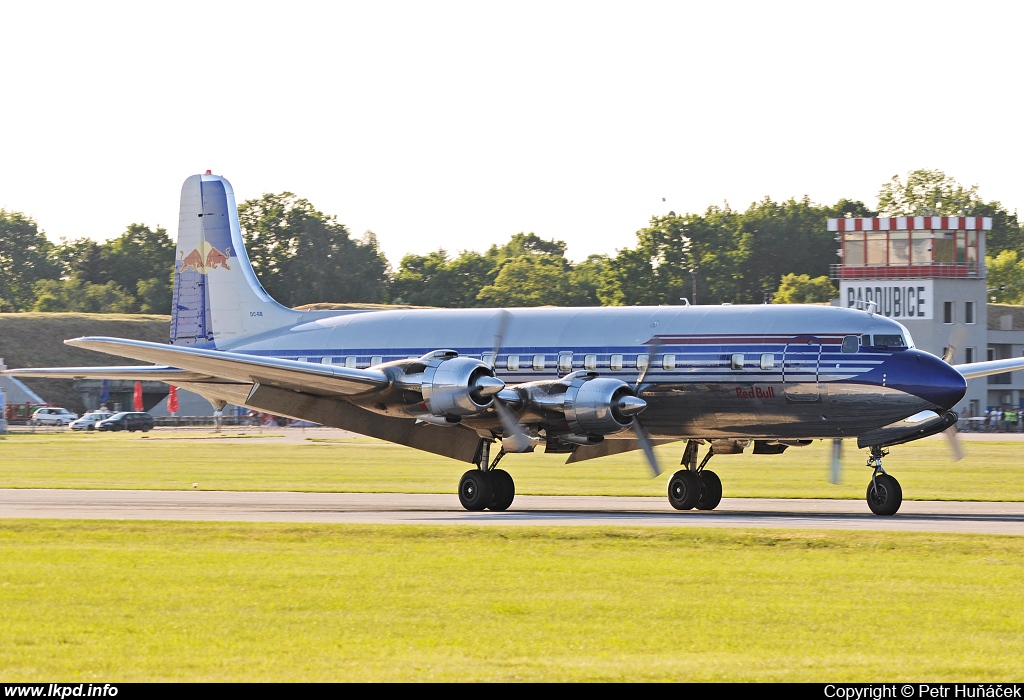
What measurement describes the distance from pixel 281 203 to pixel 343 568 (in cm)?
13795

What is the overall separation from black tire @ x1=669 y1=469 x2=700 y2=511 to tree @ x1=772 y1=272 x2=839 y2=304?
95.1 meters

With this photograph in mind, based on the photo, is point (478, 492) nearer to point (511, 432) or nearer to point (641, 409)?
point (511, 432)

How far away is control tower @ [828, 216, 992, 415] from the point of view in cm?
8225

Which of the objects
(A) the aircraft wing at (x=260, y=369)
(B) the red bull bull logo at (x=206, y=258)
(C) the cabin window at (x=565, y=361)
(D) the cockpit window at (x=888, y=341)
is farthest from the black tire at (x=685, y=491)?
(B) the red bull bull logo at (x=206, y=258)

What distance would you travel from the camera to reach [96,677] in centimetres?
1091

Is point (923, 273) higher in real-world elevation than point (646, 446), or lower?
higher

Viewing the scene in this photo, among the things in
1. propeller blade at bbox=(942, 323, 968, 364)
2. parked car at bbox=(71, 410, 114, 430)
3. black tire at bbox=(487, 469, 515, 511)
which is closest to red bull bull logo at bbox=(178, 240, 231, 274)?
black tire at bbox=(487, 469, 515, 511)

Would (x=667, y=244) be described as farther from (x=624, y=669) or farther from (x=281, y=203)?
(x=624, y=669)

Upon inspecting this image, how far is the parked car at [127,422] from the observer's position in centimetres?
8475

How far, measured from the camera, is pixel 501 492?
27.8 meters

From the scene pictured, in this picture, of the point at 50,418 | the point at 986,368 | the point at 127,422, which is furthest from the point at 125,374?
the point at 50,418

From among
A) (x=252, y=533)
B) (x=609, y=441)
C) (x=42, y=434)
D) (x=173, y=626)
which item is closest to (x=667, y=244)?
(x=42, y=434)

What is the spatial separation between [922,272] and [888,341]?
59241 millimetres

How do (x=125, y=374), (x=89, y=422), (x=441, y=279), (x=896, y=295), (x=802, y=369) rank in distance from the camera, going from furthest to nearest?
(x=441, y=279)
(x=89, y=422)
(x=896, y=295)
(x=125, y=374)
(x=802, y=369)
